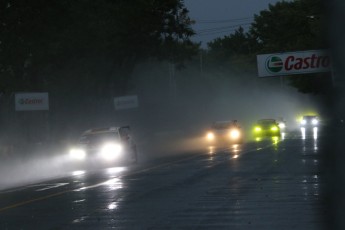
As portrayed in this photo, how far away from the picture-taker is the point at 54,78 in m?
47.7

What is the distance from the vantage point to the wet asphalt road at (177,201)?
11.5 meters

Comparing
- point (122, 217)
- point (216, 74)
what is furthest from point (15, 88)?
point (216, 74)

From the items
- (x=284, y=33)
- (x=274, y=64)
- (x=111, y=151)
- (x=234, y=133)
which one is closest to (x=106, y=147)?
(x=111, y=151)

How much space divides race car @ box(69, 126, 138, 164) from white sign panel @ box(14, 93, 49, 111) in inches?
238

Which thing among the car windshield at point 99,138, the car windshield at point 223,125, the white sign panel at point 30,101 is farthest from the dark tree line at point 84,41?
the car windshield at point 99,138

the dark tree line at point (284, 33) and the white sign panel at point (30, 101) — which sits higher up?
the dark tree line at point (284, 33)

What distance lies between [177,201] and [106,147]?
15379 millimetres

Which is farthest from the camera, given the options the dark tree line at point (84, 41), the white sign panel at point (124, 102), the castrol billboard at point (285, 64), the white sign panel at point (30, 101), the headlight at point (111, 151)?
the castrol billboard at point (285, 64)

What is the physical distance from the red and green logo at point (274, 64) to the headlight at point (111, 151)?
37.6 metres

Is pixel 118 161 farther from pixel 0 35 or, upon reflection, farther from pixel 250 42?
pixel 250 42

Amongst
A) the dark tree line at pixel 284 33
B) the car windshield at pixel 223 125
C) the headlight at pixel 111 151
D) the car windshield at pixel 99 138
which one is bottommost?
the headlight at pixel 111 151

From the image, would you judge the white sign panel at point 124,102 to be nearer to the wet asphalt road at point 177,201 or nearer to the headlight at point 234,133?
the headlight at point 234,133

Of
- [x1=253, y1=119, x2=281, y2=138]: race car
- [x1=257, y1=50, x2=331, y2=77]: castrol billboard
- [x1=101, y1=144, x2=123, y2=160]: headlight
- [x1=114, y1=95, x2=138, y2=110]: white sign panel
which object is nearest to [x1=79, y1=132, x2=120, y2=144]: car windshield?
[x1=101, y1=144, x2=123, y2=160]: headlight

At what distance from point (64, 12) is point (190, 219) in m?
28.2
